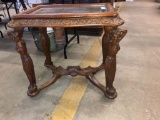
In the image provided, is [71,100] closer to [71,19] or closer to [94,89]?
[94,89]

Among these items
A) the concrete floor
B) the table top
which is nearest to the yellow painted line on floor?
the concrete floor

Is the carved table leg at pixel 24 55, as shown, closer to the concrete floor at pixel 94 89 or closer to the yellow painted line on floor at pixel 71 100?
the concrete floor at pixel 94 89

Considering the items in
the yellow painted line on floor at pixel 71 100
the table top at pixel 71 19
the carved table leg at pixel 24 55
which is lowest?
the yellow painted line on floor at pixel 71 100

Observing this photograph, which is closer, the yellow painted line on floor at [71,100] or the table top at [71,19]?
the table top at [71,19]

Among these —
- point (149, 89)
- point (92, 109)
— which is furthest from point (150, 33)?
point (92, 109)

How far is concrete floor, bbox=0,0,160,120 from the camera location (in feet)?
4.25

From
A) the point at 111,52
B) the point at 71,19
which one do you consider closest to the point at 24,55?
the point at 71,19

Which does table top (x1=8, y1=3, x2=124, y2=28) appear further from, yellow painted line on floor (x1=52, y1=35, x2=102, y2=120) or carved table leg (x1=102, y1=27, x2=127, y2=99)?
yellow painted line on floor (x1=52, y1=35, x2=102, y2=120)

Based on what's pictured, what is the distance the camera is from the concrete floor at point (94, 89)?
51.0 inches

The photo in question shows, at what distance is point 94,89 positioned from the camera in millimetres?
1562

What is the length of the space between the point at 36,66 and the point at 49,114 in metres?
0.83

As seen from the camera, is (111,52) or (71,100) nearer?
(111,52)

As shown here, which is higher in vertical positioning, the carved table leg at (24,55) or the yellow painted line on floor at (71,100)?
the carved table leg at (24,55)

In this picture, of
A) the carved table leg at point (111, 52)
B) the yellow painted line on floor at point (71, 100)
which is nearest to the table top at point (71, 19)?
the carved table leg at point (111, 52)
